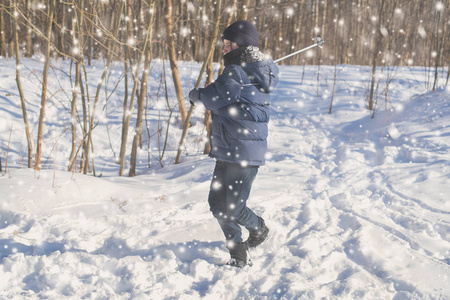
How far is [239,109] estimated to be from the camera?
2289mm

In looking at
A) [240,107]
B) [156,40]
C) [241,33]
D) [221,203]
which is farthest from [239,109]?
[156,40]

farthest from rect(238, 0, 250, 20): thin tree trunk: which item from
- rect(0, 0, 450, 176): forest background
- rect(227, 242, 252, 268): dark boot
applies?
rect(227, 242, 252, 268): dark boot

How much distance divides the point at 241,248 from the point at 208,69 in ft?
13.8

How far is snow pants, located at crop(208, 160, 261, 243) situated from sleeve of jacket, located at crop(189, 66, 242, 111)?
418mm

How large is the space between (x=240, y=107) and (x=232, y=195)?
0.58m

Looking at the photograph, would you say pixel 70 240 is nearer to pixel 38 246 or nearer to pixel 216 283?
pixel 38 246

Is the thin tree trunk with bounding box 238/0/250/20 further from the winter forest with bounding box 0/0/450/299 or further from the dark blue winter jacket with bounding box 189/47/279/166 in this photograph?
the dark blue winter jacket with bounding box 189/47/279/166

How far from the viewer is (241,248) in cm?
251

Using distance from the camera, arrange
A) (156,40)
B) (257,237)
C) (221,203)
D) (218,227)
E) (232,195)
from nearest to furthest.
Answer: (232,195)
(221,203)
(257,237)
(218,227)
(156,40)

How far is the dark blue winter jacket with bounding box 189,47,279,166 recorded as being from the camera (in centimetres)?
221

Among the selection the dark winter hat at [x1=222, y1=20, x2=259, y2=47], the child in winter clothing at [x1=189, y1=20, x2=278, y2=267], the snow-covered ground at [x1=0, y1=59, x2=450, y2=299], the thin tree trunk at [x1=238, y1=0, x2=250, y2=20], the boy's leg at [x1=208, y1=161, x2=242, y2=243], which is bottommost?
the snow-covered ground at [x1=0, y1=59, x2=450, y2=299]

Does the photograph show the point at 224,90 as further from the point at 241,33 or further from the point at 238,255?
the point at 238,255

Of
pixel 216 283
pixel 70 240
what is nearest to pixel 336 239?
pixel 216 283

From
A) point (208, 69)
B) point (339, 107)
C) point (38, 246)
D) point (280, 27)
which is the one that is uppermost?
point (280, 27)
